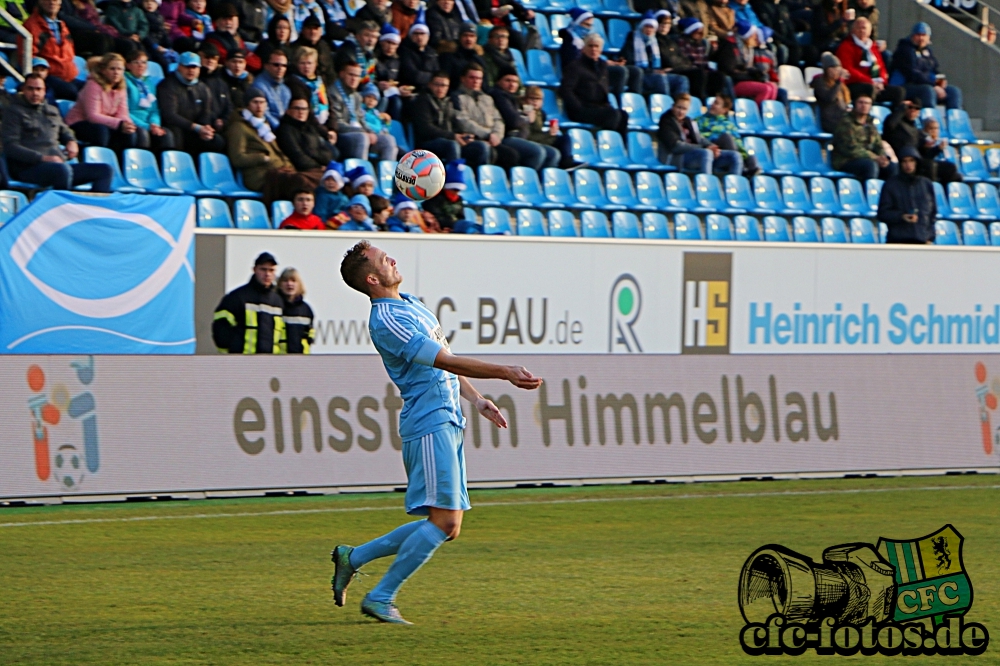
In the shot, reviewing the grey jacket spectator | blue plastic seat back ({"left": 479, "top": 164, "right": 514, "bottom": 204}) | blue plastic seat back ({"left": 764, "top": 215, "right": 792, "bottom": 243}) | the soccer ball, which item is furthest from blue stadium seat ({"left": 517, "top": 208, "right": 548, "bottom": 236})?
the soccer ball

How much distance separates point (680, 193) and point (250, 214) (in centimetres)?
661

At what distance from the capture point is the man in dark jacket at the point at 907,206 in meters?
20.2

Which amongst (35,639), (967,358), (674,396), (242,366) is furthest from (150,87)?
(35,639)

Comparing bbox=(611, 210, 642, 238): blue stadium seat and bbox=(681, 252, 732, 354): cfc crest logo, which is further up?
bbox=(611, 210, 642, 238): blue stadium seat

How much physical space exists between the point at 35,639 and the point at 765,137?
16823 mm

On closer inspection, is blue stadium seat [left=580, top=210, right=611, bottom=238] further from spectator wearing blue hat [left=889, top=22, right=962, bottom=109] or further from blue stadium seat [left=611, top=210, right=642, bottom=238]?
spectator wearing blue hat [left=889, top=22, right=962, bottom=109]

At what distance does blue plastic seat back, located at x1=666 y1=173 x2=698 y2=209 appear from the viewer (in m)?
20.0

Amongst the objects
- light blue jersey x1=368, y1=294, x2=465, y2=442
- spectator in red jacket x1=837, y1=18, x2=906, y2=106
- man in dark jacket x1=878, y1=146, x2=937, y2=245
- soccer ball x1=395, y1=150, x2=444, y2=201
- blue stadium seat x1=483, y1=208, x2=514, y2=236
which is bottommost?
light blue jersey x1=368, y1=294, x2=465, y2=442

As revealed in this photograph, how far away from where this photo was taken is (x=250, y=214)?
1614 centimetres

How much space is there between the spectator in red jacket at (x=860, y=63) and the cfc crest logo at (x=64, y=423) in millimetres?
15131

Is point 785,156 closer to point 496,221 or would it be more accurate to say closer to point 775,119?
point 775,119

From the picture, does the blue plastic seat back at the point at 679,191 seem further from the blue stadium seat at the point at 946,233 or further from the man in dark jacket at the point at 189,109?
the man in dark jacket at the point at 189,109

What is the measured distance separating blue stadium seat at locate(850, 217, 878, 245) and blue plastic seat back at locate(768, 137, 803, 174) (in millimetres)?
1297

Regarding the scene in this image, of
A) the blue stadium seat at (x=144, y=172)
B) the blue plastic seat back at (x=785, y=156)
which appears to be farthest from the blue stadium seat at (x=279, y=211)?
the blue plastic seat back at (x=785, y=156)
